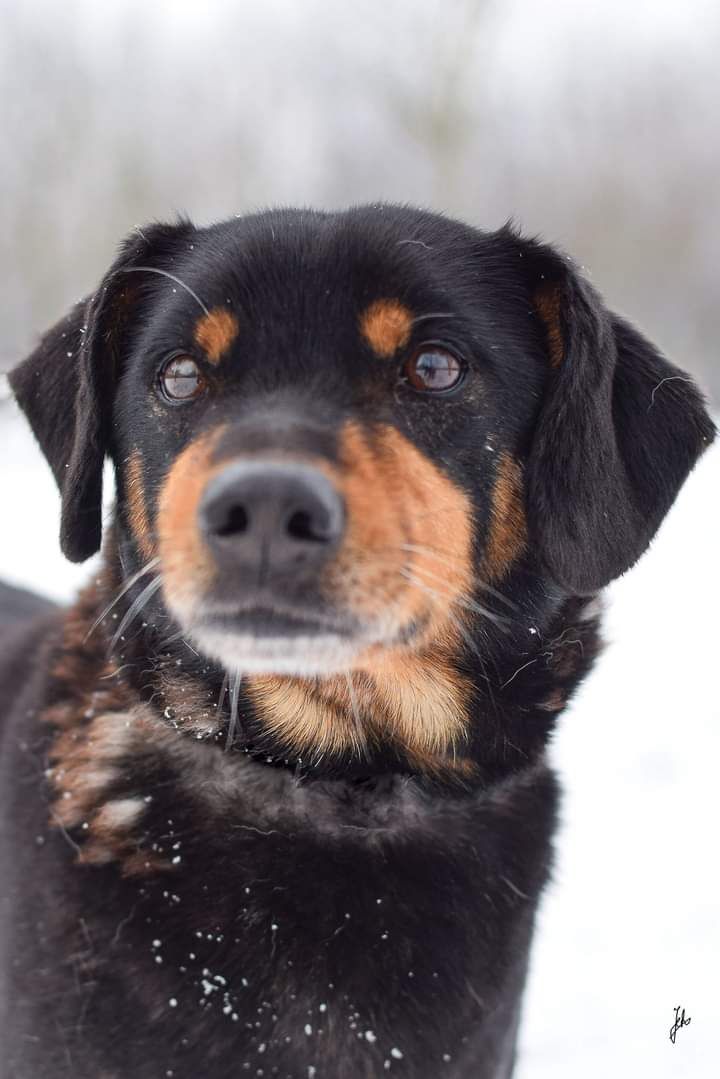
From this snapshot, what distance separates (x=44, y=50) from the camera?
18469 mm

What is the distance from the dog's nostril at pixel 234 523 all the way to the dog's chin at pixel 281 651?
0.21 m

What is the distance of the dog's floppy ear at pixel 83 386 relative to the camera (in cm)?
236

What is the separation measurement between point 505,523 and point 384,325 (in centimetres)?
54

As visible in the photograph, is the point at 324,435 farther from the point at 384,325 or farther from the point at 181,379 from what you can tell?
the point at 181,379

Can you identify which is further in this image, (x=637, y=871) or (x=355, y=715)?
(x=637, y=871)

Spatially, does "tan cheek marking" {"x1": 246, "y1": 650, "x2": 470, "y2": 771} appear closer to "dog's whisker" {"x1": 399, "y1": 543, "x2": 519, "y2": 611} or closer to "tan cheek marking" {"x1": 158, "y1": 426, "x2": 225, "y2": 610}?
"dog's whisker" {"x1": 399, "y1": 543, "x2": 519, "y2": 611}

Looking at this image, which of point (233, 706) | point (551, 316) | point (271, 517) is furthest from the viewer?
point (551, 316)

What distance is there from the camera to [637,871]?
4.01m

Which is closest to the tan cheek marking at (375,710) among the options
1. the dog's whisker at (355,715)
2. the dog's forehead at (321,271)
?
the dog's whisker at (355,715)

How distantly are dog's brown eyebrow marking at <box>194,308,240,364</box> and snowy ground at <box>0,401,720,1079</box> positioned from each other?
1308mm

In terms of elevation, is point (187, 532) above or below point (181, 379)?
below
